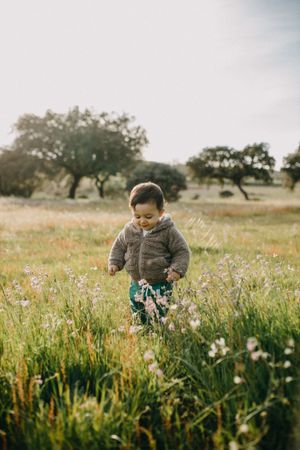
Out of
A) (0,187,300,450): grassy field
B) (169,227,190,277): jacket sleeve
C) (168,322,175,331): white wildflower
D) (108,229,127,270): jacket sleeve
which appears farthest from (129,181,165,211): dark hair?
(168,322,175,331): white wildflower

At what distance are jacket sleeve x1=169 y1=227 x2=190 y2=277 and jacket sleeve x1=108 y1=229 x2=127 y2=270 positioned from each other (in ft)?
2.14

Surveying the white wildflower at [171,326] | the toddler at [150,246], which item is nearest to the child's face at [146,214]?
the toddler at [150,246]

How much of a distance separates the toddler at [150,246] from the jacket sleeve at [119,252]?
0.04 ft

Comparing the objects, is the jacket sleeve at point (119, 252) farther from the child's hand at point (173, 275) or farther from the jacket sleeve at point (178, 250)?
the child's hand at point (173, 275)

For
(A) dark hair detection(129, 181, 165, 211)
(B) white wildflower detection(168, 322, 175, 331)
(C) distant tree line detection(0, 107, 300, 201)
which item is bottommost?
(B) white wildflower detection(168, 322, 175, 331)

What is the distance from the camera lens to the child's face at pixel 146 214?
4.72 meters

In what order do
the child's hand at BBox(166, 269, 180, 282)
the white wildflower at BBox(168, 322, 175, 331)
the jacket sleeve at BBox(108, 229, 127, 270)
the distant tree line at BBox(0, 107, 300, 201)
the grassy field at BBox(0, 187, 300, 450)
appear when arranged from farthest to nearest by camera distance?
1. the distant tree line at BBox(0, 107, 300, 201)
2. the jacket sleeve at BBox(108, 229, 127, 270)
3. the child's hand at BBox(166, 269, 180, 282)
4. the white wildflower at BBox(168, 322, 175, 331)
5. the grassy field at BBox(0, 187, 300, 450)

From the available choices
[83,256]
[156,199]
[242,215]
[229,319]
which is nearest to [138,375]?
[229,319]

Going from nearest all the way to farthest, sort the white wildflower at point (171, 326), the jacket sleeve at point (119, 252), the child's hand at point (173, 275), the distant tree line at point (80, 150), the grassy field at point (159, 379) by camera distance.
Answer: the grassy field at point (159, 379) → the white wildflower at point (171, 326) → the child's hand at point (173, 275) → the jacket sleeve at point (119, 252) → the distant tree line at point (80, 150)

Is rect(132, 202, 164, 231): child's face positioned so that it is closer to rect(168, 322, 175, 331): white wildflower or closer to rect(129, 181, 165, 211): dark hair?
rect(129, 181, 165, 211): dark hair

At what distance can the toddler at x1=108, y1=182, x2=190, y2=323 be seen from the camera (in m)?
4.72

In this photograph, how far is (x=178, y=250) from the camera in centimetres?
489

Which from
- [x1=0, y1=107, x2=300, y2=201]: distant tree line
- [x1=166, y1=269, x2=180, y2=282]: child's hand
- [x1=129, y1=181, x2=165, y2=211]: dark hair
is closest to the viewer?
[x1=166, y1=269, x2=180, y2=282]: child's hand

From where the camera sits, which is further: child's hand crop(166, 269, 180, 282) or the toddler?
the toddler
